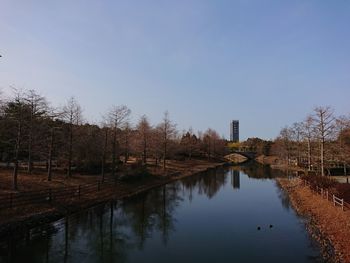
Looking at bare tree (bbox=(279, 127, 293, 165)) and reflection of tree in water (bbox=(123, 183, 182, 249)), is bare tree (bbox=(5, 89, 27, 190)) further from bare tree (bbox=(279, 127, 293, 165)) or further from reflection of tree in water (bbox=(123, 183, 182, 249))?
bare tree (bbox=(279, 127, 293, 165))

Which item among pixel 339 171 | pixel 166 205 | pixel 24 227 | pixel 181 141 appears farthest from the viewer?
pixel 181 141

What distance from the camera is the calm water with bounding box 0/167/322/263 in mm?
16984

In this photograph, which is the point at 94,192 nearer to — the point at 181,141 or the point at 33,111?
the point at 33,111

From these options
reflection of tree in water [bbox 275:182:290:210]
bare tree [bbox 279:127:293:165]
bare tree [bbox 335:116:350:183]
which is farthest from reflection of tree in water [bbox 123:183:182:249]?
bare tree [bbox 279:127:293:165]

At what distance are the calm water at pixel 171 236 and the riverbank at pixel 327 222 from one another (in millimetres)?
844

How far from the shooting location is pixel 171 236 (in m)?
21.3

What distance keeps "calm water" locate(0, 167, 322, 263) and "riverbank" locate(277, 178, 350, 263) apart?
0.84m

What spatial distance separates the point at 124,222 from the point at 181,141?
79248 mm

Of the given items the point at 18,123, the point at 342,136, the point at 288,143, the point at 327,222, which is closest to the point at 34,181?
the point at 18,123

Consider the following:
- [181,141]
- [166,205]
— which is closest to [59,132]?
[166,205]

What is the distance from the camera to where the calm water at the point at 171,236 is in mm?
16984

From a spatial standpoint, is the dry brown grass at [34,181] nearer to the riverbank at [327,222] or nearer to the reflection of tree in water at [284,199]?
the reflection of tree in water at [284,199]

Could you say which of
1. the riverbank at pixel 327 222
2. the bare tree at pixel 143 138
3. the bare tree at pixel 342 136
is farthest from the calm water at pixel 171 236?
the bare tree at pixel 143 138

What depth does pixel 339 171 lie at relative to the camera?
192 ft
